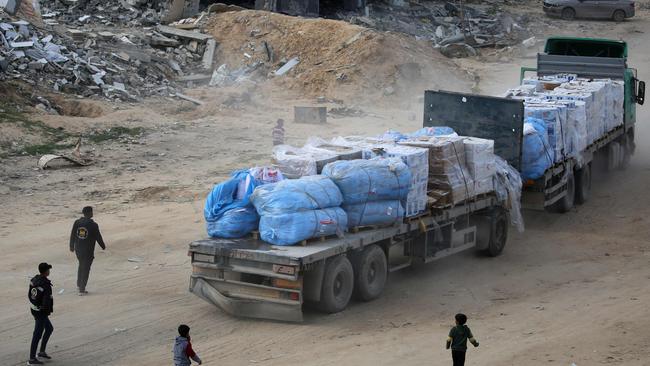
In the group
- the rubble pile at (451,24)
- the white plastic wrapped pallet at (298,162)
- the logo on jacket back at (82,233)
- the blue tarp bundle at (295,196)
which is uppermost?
the rubble pile at (451,24)

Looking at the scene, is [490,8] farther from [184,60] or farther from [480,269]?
[480,269]

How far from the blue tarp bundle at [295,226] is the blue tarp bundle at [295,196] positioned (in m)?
0.07

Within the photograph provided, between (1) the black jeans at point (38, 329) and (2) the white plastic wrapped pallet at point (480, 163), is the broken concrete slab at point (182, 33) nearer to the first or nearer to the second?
(2) the white plastic wrapped pallet at point (480, 163)

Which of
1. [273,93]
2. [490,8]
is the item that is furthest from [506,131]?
[490,8]

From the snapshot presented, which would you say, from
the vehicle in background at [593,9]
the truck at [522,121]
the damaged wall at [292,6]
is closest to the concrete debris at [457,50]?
the damaged wall at [292,6]

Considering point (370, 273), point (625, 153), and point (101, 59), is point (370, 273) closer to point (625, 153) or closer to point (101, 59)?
point (625, 153)

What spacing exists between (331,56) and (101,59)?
24.0 ft

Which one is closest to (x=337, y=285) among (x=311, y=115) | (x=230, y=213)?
(x=230, y=213)

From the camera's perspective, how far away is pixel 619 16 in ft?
162

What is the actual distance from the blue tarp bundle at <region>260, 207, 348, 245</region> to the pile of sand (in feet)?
60.9

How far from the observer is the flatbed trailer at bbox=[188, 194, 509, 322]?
12805mm

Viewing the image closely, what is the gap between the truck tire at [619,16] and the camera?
4916 centimetres

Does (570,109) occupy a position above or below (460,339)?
above

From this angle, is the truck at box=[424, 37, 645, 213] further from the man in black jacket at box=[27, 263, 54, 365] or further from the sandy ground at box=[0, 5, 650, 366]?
the man in black jacket at box=[27, 263, 54, 365]
